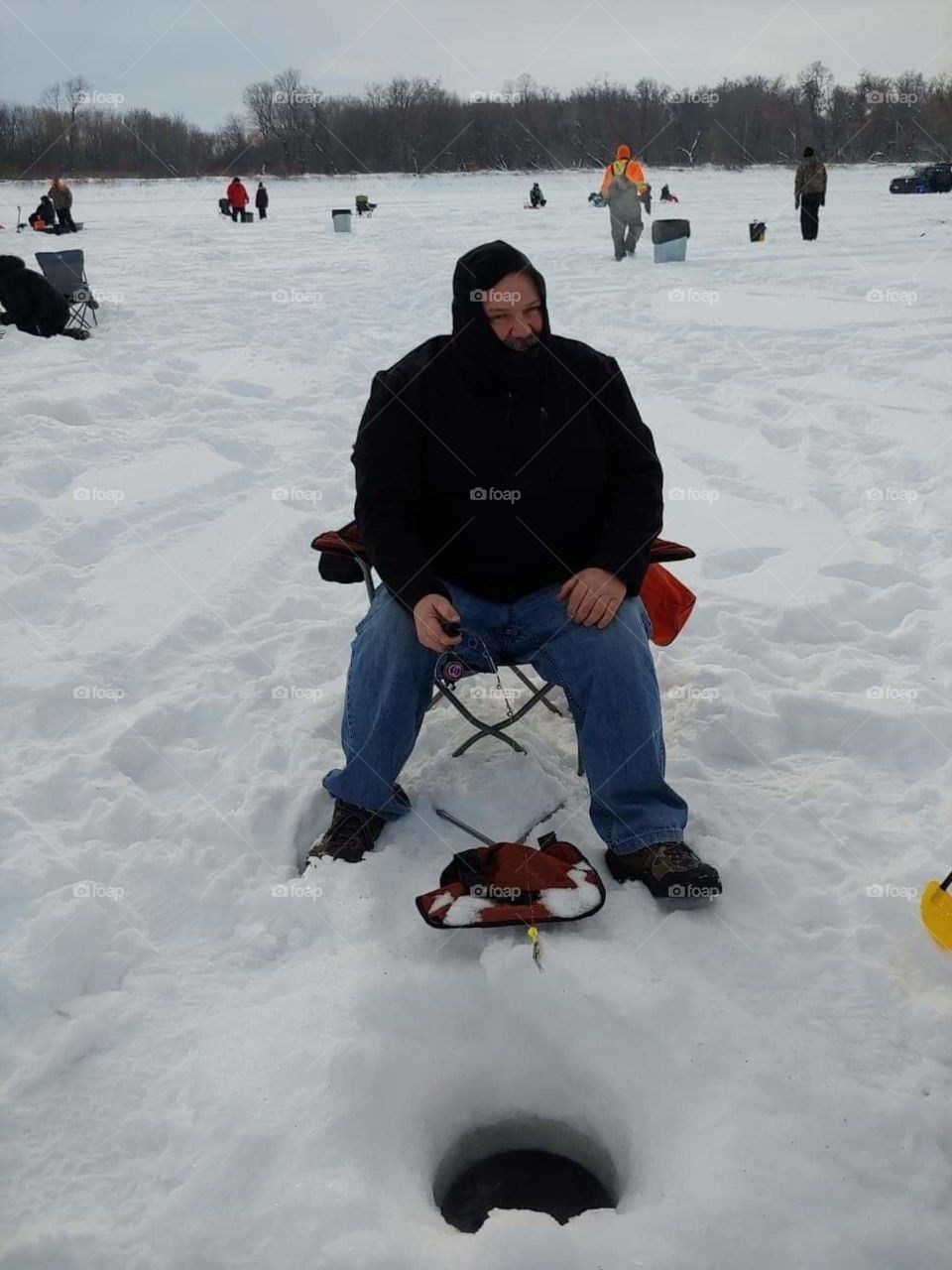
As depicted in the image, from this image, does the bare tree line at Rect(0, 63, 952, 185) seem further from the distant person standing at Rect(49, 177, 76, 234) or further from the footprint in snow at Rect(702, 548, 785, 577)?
the footprint in snow at Rect(702, 548, 785, 577)

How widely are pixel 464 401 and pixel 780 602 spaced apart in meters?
1.78

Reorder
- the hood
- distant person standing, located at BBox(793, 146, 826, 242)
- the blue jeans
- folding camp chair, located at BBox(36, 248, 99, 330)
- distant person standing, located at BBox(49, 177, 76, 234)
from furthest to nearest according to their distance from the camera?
distant person standing, located at BBox(49, 177, 76, 234)
distant person standing, located at BBox(793, 146, 826, 242)
folding camp chair, located at BBox(36, 248, 99, 330)
the hood
the blue jeans

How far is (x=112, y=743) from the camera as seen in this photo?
3.00m

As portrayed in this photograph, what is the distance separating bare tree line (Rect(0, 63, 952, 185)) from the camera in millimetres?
45875

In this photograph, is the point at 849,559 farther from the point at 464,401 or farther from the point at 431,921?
the point at 431,921

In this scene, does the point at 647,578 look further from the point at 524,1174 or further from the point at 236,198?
the point at 236,198

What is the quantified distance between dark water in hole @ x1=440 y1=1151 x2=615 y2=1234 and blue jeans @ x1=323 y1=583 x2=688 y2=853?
29.7 inches

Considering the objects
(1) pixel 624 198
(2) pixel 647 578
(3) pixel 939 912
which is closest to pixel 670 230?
(1) pixel 624 198

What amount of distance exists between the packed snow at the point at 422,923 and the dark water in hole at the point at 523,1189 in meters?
0.05

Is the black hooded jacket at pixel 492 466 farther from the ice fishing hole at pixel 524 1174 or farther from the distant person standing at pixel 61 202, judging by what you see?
the distant person standing at pixel 61 202

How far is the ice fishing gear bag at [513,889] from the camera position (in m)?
2.25

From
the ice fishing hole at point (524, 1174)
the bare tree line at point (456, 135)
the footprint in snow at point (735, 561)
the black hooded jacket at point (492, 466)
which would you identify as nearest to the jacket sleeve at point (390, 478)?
the black hooded jacket at point (492, 466)

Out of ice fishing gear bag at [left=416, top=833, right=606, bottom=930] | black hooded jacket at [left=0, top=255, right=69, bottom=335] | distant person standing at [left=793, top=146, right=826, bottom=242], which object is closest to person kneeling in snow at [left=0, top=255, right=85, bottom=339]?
black hooded jacket at [left=0, top=255, right=69, bottom=335]

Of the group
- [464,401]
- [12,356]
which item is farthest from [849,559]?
[12,356]
